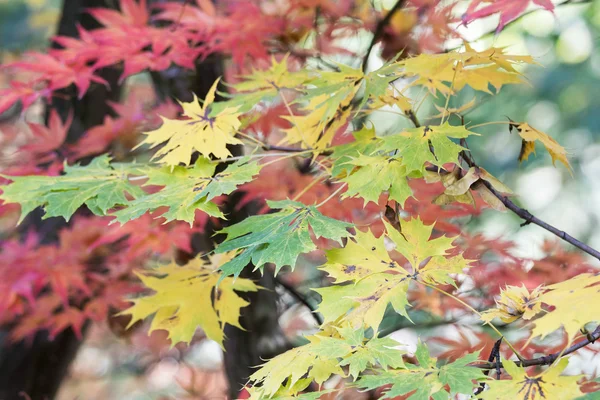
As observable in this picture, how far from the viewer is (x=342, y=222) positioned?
0.79 m

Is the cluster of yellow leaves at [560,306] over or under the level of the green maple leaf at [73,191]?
over

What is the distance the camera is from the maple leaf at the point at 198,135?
0.94 m

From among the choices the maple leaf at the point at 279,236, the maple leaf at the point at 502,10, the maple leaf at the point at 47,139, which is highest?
the maple leaf at the point at 502,10

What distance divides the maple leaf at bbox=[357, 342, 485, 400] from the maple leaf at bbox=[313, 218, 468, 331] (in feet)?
0.26

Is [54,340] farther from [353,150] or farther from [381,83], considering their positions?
[381,83]

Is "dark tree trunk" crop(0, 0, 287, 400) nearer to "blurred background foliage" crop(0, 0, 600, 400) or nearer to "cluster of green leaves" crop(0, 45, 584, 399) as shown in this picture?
"cluster of green leaves" crop(0, 45, 584, 399)

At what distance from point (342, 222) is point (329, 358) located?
182 mm

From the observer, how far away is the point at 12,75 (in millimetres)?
3480

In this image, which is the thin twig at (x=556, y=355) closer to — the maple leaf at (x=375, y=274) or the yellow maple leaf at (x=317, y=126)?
the maple leaf at (x=375, y=274)

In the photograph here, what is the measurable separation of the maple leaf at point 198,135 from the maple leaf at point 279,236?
161 millimetres

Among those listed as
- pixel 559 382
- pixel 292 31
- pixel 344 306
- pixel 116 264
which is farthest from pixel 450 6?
pixel 116 264

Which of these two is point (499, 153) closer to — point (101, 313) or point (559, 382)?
point (101, 313)

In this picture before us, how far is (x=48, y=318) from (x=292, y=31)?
1.26 m

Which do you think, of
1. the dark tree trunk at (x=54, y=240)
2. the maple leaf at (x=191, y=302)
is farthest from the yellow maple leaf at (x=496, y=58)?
the dark tree trunk at (x=54, y=240)
